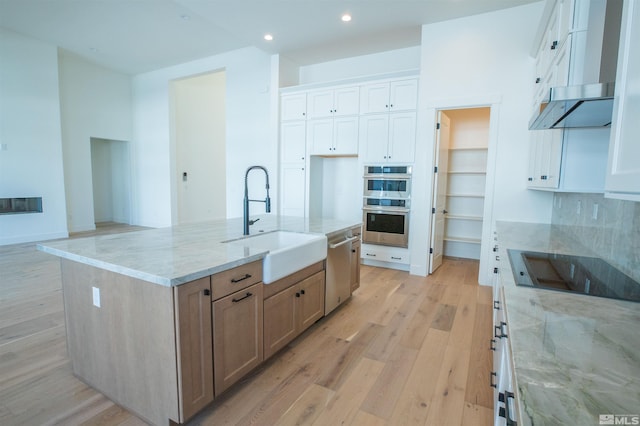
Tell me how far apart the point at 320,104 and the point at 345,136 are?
69 centimetres

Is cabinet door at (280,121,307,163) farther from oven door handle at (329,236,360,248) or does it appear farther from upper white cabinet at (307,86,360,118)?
oven door handle at (329,236,360,248)

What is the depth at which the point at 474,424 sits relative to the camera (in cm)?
167

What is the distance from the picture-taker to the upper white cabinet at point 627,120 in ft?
2.89

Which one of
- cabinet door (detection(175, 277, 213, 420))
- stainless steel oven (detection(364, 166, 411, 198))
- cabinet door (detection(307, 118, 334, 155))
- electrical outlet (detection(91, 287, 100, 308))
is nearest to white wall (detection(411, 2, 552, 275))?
stainless steel oven (detection(364, 166, 411, 198))

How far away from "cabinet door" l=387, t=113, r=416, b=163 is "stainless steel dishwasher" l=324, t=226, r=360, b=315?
5.34ft

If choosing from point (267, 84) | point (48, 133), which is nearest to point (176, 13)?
point (267, 84)

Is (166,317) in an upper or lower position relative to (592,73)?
lower

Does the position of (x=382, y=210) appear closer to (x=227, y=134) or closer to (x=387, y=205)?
(x=387, y=205)

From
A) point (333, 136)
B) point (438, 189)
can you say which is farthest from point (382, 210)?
point (333, 136)

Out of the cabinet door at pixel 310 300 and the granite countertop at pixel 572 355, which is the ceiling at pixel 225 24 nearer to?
the cabinet door at pixel 310 300

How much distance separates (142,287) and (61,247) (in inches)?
28.5

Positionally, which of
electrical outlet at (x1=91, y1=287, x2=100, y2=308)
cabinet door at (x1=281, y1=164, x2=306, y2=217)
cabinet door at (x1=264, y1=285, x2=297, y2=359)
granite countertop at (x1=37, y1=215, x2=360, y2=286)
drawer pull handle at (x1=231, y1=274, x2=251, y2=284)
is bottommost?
cabinet door at (x1=264, y1=285, x2=297, y2=359)

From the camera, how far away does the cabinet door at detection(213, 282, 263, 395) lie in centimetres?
165

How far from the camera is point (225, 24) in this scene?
416 cm
